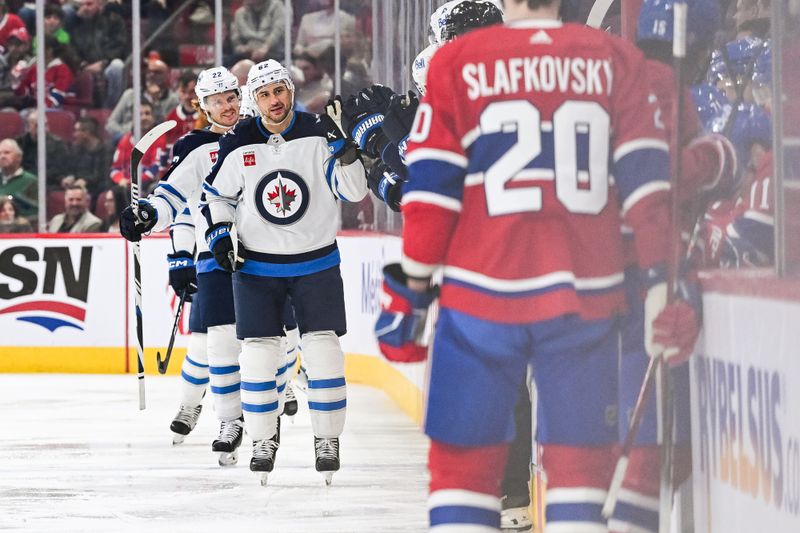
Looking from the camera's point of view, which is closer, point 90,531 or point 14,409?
point 90,531

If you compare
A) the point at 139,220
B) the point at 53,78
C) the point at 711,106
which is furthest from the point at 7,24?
the point at 711,106

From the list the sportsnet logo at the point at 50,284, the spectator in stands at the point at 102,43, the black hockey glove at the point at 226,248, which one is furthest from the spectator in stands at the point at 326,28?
the black hockey glove at the point at 226,248

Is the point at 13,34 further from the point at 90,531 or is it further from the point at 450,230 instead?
the point at 450,230

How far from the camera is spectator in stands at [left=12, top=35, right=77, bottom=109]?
10.2 m

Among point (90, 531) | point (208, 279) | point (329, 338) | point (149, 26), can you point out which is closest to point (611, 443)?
point (90, 531)

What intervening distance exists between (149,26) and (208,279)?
17.1ft

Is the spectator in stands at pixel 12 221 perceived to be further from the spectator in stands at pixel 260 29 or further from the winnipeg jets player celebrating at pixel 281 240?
the winnipeg jets player celebrating at pixel 281 240

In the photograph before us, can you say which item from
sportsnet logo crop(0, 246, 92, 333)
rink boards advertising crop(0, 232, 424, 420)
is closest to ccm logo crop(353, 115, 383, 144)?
rink boards advertising crop(0, 232, 424, 420)

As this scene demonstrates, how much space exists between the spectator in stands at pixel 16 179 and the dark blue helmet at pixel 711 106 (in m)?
A: 7.53

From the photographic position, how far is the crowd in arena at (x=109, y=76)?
32.1ft

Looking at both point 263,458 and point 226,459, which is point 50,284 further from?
point 263,458

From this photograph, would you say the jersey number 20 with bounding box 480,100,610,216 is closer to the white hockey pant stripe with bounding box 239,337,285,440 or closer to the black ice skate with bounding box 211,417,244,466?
the white hockey pant stripe with bounding box 239,337,285,440

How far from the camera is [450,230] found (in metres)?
2.46

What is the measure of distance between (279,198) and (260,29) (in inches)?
211
